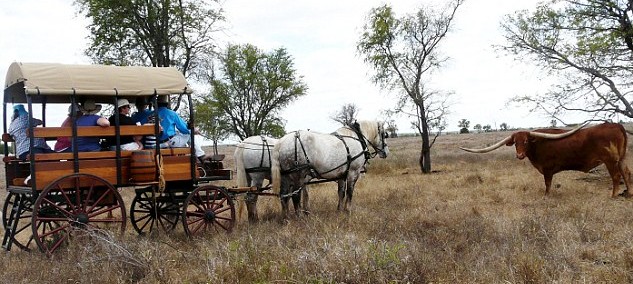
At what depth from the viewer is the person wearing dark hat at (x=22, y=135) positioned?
284 inches

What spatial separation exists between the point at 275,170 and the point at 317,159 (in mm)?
831

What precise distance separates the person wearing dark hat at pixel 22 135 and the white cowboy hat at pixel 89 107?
0.65m

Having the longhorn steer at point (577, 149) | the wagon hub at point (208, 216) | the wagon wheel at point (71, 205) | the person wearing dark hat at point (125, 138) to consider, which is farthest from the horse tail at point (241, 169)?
the longhorn steer at point (577, 149)

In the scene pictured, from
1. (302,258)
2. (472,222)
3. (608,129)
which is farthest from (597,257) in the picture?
(608,129)

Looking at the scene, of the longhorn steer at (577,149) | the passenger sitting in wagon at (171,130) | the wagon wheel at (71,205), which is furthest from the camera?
the longhorn steer at (577,149)

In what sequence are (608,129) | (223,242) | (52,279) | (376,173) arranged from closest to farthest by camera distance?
(52,279) → (223,242) → (608,129) → (376,173)

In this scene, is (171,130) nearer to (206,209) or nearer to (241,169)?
(206,209)

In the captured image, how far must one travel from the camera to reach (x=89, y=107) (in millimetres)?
7555

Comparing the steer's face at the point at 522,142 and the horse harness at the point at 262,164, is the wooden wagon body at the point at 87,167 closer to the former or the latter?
the horse harness at the point at 262,164

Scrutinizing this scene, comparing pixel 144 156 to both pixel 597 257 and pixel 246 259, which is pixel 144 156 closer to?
pixel 246 259

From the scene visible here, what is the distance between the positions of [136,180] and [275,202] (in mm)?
5065

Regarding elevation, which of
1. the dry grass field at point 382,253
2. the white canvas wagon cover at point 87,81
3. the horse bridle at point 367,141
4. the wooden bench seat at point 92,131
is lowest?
the dry grass field at point 382,253

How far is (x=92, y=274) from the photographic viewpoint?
5.53 meters

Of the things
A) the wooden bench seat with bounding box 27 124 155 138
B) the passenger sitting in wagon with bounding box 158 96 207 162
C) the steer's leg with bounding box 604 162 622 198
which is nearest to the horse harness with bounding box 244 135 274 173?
the passenger sitting in wagon with bounding box 158 96 207 162
